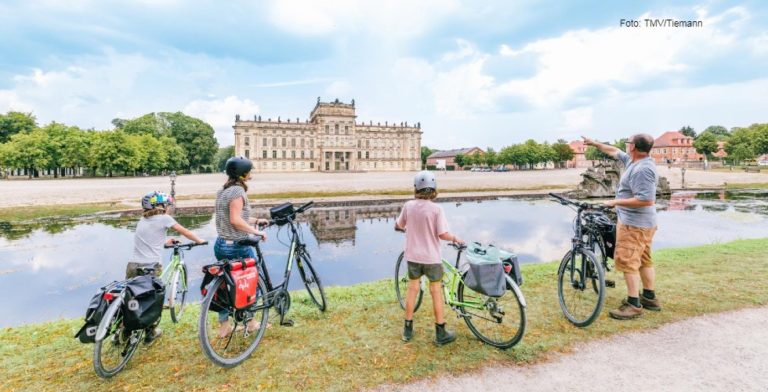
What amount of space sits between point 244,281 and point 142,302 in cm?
91

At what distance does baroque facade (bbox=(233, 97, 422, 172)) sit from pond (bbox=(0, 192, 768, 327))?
3331 inches

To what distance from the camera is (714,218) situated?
15.4 metres

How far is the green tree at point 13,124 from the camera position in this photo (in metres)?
72.5

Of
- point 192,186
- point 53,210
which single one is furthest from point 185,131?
point 53,210

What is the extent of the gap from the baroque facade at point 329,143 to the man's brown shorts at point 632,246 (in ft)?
317

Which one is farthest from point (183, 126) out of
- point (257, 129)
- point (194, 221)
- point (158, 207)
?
point (158, 207)

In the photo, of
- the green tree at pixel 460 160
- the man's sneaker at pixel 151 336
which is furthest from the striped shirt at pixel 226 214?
the green tree at pixel 460 160

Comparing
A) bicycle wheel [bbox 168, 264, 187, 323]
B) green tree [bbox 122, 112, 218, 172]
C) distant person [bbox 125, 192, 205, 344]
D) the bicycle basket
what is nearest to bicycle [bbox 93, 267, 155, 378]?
distant person [bbox 125, 192, 205, 344]

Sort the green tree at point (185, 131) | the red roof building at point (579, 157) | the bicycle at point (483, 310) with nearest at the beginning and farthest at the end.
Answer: the bicycle at point (483, 310) → the green tree at point (185, 131) → the red roof building at point (579, 157)

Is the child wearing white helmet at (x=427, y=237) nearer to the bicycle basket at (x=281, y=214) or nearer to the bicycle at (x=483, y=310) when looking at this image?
the bicycle at (x=483, y=310)

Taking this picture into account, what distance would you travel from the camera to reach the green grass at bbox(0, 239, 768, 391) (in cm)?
342

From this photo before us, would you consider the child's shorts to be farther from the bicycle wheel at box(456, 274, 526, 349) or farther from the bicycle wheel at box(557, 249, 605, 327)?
the bicycle wheel at box(557, 249, 605, 327)

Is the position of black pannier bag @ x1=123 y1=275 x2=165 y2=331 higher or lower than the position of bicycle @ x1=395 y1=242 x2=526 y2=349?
higher

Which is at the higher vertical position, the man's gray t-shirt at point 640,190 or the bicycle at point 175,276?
the man's gray t-shirt at point 640,190
